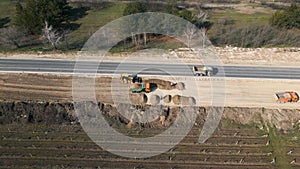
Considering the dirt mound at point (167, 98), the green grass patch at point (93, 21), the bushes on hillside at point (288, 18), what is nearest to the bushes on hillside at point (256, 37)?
the bushes on hillside at point (288, 18)

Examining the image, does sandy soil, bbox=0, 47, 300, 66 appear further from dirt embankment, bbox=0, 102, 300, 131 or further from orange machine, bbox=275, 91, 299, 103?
dirt embankment, bbox=0, 102, 300, 131

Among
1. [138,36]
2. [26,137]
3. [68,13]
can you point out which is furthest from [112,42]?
[26,137]

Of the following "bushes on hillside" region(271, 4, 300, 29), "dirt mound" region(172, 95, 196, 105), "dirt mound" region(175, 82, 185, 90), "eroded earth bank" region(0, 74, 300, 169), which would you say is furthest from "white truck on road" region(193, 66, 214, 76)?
"bushes on hillside" region(271, 4, 300, 29)

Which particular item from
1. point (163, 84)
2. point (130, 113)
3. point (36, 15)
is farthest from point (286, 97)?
point (36, 15)

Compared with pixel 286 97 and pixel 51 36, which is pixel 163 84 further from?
pixel 51 36

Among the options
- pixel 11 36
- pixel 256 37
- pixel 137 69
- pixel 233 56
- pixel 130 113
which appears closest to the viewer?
pixel 130 113

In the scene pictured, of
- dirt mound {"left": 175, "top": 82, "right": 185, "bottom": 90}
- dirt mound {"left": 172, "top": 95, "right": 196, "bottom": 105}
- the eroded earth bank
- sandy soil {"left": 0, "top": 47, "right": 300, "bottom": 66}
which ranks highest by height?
sandy soil {"left": 0, "top": 47, "right": 300, "bottom": 66}
